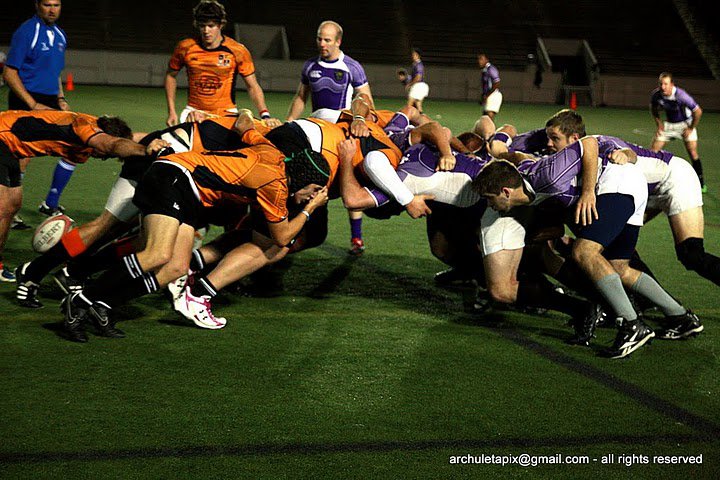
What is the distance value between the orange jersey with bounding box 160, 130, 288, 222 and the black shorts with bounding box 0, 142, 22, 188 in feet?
4.38

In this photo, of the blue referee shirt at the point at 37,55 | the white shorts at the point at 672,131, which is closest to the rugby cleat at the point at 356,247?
the blue referee shirt at the point at 37,55

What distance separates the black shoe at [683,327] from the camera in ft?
19.5

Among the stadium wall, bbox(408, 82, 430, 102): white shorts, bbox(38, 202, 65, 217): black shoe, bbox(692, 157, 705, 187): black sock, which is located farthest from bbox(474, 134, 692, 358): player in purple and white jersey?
the stadium wall

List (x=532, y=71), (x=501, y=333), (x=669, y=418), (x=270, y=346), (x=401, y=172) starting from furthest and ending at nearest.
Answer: (x=532, y=71) < (x=401, y=172) < (x=501, y=333) < (x=270, y=346) < (x=669, y=418)

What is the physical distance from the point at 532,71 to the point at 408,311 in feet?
89.3

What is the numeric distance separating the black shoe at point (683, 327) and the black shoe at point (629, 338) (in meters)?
0.50

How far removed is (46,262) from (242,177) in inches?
59.5

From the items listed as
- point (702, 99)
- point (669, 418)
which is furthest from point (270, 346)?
point (702, 99)

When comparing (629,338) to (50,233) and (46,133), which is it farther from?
(46,133)

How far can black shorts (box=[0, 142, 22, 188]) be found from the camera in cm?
625

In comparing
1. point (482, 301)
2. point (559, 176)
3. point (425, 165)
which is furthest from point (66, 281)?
point (559, 176)

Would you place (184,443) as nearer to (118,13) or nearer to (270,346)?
(270,346)

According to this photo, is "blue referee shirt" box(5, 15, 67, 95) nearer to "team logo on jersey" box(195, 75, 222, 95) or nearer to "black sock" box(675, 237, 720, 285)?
"team logo on jersey" box(195, 75, 222, 95)

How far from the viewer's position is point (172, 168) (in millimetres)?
5551
